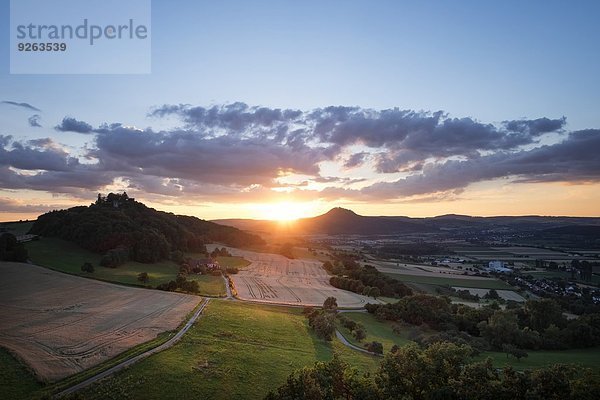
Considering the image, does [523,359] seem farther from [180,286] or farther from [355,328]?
[180,286]

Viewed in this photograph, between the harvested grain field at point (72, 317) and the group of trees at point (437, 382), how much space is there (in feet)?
64.4

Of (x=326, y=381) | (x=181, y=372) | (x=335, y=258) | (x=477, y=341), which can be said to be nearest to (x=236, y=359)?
(x=181, y=372)

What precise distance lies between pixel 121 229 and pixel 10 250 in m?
28.7

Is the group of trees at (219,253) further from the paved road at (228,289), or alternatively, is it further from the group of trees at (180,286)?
the group of trees at (180,286)

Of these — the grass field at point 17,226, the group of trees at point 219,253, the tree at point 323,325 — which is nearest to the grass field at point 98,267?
the group of trees at point 219,253

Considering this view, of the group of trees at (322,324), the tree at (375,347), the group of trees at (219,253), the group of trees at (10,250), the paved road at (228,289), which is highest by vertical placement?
the group of trees at (10,250)

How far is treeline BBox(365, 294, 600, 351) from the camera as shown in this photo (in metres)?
63.2

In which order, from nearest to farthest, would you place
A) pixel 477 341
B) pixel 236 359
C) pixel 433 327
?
pixel 236 359 → pixel 477 341 → pixel 433 327

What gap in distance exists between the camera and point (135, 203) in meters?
144

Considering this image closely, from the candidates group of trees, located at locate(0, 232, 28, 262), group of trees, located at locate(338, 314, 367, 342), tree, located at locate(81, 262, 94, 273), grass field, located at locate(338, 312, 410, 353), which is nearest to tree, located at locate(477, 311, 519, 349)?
grass field, located at locate(338, 312, 410, 353)

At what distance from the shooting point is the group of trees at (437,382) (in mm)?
22844

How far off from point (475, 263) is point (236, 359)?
150908 mm

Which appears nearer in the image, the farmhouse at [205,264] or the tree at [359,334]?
the tree at [359,334]

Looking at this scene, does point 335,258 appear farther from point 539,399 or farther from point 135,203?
point 539,399
